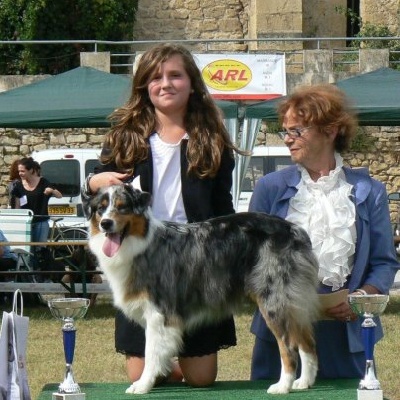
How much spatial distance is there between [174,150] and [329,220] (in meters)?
0.75

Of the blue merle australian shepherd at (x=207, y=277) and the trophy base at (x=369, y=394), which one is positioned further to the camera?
the blue merle australian shepherd at (x=207, y=277)

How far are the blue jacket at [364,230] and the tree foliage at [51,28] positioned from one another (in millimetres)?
21810

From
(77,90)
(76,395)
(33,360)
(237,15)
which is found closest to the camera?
(76,395)

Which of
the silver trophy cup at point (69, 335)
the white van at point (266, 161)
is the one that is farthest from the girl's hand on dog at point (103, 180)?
the white van at point (266, 161)

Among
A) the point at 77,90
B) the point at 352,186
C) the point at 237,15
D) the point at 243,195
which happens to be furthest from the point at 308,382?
the point at 237,15

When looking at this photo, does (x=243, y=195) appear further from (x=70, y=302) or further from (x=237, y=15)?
(x=70, y=302)

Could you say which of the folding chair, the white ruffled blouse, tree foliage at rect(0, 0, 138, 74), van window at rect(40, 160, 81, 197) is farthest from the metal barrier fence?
the white ruffled blouse

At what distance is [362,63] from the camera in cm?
2372

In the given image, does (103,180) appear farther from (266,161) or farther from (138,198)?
(266,161)

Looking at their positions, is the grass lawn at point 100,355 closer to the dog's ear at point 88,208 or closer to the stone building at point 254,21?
A: the dog's ear at point 88,208

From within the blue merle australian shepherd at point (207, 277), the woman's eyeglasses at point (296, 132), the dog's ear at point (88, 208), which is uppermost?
the woman's eyeglasses at point (296, 132)

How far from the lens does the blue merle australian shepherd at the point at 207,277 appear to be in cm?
455

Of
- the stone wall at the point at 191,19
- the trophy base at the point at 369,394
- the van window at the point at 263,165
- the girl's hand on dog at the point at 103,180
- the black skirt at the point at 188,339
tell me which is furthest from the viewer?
the stone wall at the point at 191,19

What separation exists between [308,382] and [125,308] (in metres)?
0.81
